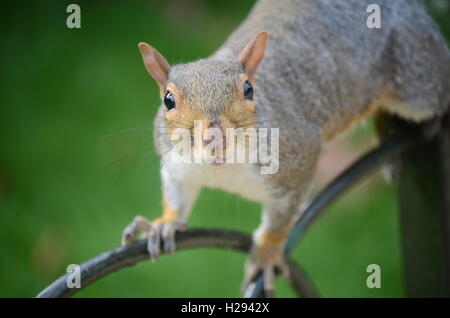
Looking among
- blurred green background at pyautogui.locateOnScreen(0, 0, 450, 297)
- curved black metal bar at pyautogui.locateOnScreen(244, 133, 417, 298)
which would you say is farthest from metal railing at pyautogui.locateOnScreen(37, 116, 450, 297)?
blurred green background at pyautogui.locateOnScreen(0, 0, 450, 297)

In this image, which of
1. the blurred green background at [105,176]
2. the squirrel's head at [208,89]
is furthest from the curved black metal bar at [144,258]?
the blurred green background at [105,176]

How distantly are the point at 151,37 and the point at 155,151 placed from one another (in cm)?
62

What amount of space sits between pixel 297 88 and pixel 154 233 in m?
0.33

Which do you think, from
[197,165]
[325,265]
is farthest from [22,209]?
[197,165]

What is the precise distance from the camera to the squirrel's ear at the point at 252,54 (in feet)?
2.87

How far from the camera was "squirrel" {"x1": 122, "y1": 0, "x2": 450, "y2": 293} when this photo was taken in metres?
0.98

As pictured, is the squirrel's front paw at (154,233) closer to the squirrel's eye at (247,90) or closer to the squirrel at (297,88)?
the squirrel at (297,88)

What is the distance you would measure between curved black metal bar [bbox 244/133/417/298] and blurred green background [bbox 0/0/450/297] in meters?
0.49

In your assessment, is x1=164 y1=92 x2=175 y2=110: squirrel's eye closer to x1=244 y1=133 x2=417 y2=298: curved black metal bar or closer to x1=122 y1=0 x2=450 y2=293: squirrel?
x1=122 y1=0 x2=450 y2=293: squirrel

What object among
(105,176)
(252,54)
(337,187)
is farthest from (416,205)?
(105,176)

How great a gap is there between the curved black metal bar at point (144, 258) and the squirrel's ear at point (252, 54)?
8.5 inches

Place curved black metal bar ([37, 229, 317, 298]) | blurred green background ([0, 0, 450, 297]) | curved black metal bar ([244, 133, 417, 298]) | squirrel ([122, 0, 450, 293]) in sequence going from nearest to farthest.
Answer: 1. curved black metal bar ([37, 229, 317, 298])
2. squirrel ([122, 0, 450, 293])
3. curved black metal bar ([244, 133, 417, 298])
4. blurred green background ([0, 0, 450, 297])

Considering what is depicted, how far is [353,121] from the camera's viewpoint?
133cm
